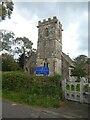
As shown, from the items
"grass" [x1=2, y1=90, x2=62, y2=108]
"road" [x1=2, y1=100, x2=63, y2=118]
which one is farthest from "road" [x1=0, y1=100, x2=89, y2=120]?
"grass" [x1=2, y1=90, x2=62, y2=108]

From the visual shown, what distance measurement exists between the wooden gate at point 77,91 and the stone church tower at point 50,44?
24.7 metres

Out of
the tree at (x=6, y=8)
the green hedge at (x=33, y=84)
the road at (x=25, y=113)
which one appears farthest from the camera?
the tree at (x=6, y=8)

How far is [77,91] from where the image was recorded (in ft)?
33.8

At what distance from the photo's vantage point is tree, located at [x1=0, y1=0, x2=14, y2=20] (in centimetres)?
1629

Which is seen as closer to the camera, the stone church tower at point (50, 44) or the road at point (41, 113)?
the road at point (41, 113)

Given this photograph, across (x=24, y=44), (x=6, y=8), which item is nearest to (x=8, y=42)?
(x=24, y=44)

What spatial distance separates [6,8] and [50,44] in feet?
69.0

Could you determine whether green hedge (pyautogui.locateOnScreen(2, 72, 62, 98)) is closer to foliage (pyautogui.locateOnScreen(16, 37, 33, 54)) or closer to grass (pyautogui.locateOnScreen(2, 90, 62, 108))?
grass (pyautogui.locateOnScreen(2, 90, 62, 108))

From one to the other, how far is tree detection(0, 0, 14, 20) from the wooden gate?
930 cm

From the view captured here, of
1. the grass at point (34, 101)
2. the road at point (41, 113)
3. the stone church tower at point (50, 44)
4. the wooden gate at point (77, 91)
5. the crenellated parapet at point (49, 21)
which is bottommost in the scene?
the road at point (41, 113)

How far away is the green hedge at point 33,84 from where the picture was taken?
11080 millimetres

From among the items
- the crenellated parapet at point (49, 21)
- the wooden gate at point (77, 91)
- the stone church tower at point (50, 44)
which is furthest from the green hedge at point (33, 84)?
the crenellated parapet at point (49, 21)

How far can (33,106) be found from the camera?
878 centimetres

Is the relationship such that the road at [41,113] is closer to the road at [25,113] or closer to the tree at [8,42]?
the road at [25,113]
